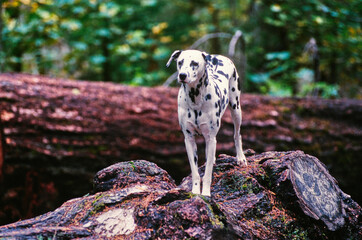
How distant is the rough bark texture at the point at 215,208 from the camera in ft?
8.36

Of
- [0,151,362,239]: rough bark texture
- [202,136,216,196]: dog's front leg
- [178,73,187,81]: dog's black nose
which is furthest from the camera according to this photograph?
[202,136,216,196]: dog's front leg

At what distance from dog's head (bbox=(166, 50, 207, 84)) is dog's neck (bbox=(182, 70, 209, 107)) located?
0.22ft

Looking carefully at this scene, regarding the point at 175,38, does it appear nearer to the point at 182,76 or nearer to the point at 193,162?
the point at 193,162

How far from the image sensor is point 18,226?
262cm

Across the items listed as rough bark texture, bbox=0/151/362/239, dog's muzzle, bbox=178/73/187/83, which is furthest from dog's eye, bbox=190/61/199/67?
rough bark texture, bbox=0/151/362/239

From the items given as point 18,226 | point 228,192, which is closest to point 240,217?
point 228,192

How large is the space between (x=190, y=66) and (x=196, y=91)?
0.93ft

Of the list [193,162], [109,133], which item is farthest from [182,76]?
[109,133]

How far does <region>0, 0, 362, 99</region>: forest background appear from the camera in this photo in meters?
7.39

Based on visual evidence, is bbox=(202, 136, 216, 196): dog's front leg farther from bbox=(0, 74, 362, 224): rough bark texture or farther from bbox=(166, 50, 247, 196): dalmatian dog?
bbox=(0, 74, 362, 224): rough bark texture

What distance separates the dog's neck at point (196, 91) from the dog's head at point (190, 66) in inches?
2.6

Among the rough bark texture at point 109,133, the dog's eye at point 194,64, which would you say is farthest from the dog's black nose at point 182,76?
the rough bark texture at point 109,133

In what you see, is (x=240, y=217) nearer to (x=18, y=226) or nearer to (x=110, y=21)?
(x=18, y=226)

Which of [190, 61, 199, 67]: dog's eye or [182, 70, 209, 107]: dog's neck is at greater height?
[190, 61, 199, 67]: dog's eye
